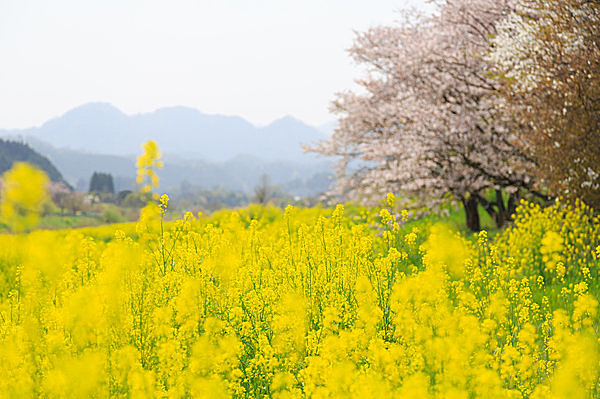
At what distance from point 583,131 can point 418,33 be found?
7425mm

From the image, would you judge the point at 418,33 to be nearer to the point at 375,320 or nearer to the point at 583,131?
the point at 583,131

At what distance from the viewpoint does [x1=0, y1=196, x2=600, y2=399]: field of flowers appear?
3.31m

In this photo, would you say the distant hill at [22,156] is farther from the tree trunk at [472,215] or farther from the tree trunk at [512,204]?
the tree trunk at [512,204]

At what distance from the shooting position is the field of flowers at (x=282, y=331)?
3.31 m

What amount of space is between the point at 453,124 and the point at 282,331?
29.7 feet

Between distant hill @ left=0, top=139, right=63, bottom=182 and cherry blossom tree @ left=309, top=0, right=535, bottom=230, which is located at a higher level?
distant hill @ left=0, top=139, right=63, bottom=182

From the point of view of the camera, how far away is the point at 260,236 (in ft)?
24.9

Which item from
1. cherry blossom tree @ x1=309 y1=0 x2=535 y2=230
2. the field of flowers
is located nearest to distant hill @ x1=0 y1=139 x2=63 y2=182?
cherry blossom tree @ x1=309 y1=0 x2=535 y2=230

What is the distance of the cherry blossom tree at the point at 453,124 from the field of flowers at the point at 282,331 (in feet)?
18.5

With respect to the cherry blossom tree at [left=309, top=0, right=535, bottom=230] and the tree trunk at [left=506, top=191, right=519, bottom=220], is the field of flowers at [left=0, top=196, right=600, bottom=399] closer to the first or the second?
the cherry blossom tree at [left=309, top=0, right=535, bottom=230]

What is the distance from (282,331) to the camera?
4.25 metres

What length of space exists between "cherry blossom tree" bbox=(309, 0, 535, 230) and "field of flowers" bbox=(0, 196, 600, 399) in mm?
5635

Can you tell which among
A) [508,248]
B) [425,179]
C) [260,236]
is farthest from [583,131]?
[260,236]

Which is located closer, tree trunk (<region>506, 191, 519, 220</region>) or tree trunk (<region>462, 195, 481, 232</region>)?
tree trunk (<region>506, 191, 519, 220</region>)
